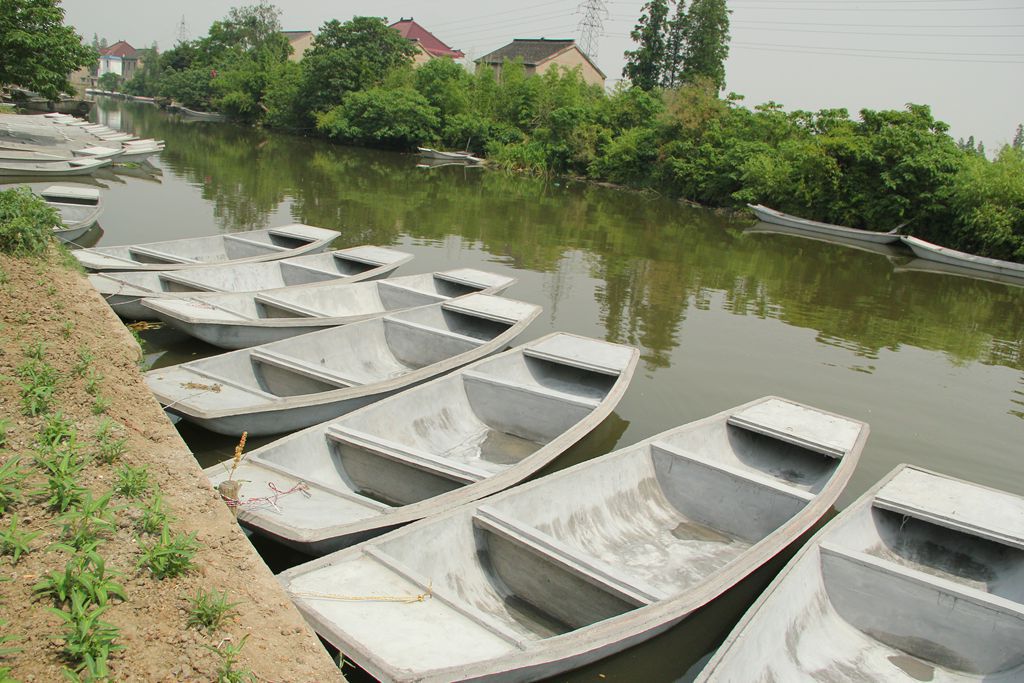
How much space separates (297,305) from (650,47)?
4093 centimetres

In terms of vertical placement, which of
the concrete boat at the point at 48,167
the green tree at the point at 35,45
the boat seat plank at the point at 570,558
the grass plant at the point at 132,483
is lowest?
the boat seat plank at the point at 570,558

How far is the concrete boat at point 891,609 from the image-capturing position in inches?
166

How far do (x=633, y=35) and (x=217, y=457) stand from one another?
44790mm

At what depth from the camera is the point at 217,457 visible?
21.1 ft

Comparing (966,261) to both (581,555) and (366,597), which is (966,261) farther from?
(366,597)

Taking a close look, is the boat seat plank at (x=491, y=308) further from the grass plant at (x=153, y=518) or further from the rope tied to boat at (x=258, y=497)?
the grass plant at (x=153, y=518)

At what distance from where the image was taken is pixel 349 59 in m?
43.7

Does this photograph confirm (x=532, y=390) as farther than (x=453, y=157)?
No

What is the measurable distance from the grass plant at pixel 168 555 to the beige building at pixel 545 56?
4883 centimetres

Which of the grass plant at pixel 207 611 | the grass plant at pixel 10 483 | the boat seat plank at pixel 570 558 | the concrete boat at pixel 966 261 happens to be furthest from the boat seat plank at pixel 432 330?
the concrete boat at pixel 966 261

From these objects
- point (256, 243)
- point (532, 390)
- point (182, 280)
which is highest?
point (256, 243)

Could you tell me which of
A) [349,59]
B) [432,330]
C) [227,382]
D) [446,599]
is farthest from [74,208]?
[349,59]

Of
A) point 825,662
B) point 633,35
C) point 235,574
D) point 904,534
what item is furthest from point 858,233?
point 633,35

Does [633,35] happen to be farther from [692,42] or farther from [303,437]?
[303,437]
